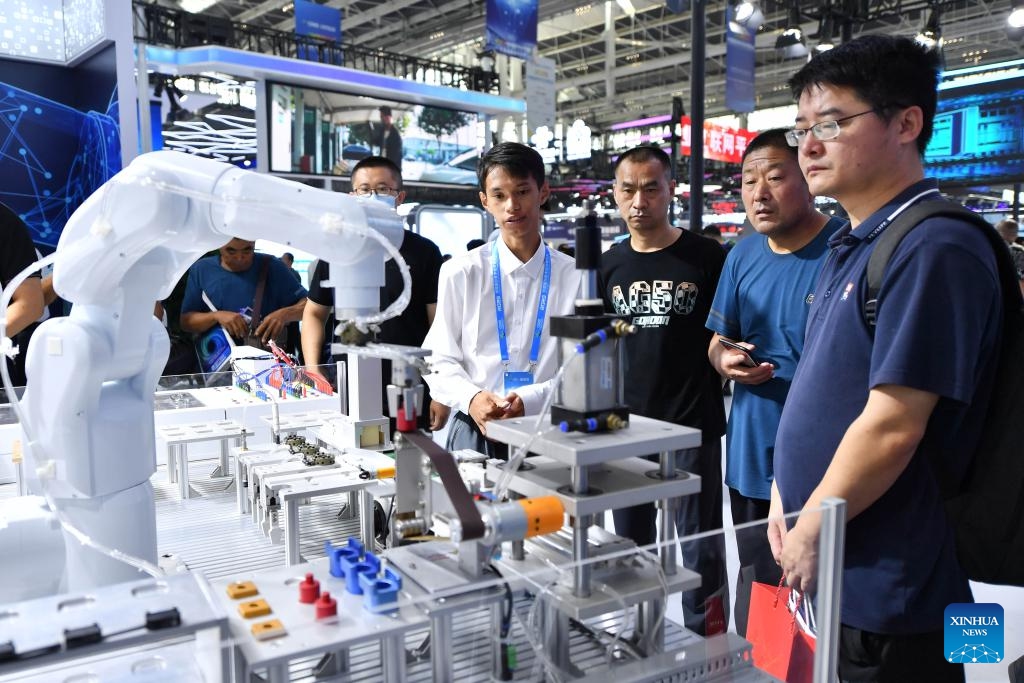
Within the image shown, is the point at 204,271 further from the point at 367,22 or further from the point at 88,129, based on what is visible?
the point at 367,22

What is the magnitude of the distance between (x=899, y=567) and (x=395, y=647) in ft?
2.56

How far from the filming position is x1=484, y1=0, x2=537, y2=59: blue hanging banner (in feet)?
20.8

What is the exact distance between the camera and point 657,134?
15195 mm

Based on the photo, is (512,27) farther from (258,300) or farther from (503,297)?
(503,297)

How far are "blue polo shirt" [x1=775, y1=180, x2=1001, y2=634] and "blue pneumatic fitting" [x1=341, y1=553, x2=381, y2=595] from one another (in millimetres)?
728

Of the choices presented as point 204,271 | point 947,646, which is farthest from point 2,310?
point 204,271

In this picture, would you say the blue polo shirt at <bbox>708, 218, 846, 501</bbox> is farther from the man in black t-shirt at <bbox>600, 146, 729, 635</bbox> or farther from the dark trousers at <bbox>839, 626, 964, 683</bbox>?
the dark trousers at <bbox>839, 626, 964, 683</bbox>

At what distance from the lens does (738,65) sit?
23.3 ft

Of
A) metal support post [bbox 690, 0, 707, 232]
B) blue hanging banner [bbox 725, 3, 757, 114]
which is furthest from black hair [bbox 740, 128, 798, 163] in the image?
blue hanging banner [bbox 725, 3, 757, 114]

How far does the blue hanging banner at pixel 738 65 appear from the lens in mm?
7027

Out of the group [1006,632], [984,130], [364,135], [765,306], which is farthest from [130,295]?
[364,135]

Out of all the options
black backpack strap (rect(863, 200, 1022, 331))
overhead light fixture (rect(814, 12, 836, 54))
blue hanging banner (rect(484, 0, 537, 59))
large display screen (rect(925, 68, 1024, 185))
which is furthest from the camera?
overhead light fixture (rect(814, 12, 836, 54))

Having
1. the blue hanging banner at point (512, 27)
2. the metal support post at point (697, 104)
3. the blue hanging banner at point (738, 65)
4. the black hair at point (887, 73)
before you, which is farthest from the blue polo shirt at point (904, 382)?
the blue hanging banner at point (738, 65)

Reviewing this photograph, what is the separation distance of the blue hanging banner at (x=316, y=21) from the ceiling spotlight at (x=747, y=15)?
4683 millimetres
